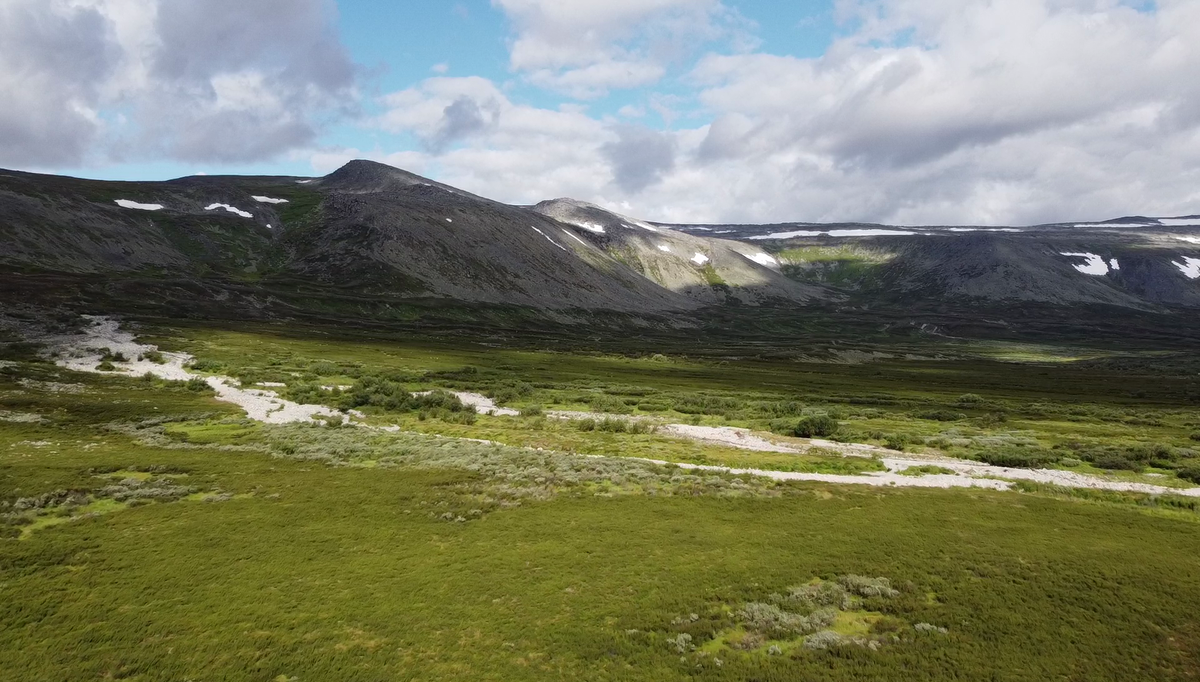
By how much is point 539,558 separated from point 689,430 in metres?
38.6

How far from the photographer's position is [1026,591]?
24938 millimetres

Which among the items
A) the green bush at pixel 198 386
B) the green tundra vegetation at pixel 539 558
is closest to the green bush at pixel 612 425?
the green tundra vegetation at pixel 539 558

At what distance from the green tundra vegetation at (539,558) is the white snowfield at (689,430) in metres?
2.54

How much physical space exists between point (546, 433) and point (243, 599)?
3738 cm

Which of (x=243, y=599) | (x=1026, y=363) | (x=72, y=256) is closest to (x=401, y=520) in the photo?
(x=243, y=599)

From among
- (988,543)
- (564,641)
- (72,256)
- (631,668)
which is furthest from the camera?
(72,256)

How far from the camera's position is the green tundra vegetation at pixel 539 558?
63.9 ft

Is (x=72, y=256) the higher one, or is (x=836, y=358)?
(x=72, y=256)

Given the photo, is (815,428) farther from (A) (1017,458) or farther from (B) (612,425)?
(B) (612,425)

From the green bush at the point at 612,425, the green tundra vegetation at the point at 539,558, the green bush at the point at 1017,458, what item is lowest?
the green bush at the point at 612,425

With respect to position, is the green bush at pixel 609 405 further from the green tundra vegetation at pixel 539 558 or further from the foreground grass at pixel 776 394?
the green tundra vegetation at pixel 539 558

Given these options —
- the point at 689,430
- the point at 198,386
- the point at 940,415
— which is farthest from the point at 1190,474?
the point at 198,386

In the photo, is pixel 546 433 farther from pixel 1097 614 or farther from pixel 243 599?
pixel 1097 614

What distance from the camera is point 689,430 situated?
6350 centimetres
